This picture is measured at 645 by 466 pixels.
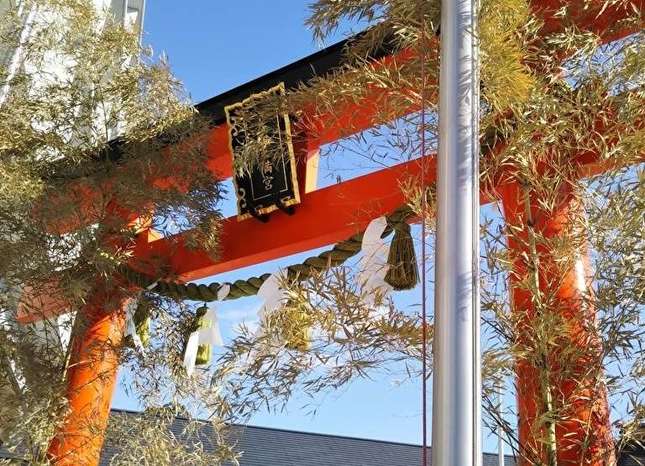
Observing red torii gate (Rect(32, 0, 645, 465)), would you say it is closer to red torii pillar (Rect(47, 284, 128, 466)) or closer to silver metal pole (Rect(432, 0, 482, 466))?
red torii pillar (Rect(47, 284, 128, 466))

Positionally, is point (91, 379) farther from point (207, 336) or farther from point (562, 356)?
point (562, 356)

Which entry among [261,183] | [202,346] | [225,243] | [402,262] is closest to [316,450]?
[225,243]

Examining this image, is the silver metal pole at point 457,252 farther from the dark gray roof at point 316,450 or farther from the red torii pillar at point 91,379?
the dark gray roof at point 316,450

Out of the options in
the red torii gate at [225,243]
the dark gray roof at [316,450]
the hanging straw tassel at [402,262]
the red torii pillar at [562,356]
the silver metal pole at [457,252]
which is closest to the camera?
the silver metal pole at [457,252]

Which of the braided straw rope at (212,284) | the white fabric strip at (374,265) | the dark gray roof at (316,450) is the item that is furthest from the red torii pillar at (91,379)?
the dark gray roof at (316,450)

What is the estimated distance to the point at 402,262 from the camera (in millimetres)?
2158

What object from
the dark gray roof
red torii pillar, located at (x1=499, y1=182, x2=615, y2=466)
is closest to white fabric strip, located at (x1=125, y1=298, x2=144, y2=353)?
red torii pillar, located at (x1=499, y1=182, x2=615, y2=466)

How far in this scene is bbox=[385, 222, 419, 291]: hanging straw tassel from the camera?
6.66 ft

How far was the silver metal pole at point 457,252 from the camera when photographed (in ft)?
3.56

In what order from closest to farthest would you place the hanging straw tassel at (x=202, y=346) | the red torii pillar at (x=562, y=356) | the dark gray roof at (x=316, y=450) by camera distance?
the red torii pillar at (x=562, y=356) → the hanging straw tassel at (x=202, y=346) → the dark gray roof at (x=316, y=450)

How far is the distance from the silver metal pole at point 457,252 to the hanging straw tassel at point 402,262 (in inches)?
30.2

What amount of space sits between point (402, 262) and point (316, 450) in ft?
21.4

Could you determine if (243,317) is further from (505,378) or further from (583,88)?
(583,88)

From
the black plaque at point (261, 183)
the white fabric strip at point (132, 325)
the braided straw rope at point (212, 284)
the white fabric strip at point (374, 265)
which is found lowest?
the white fabric strip at point (374, 265)
